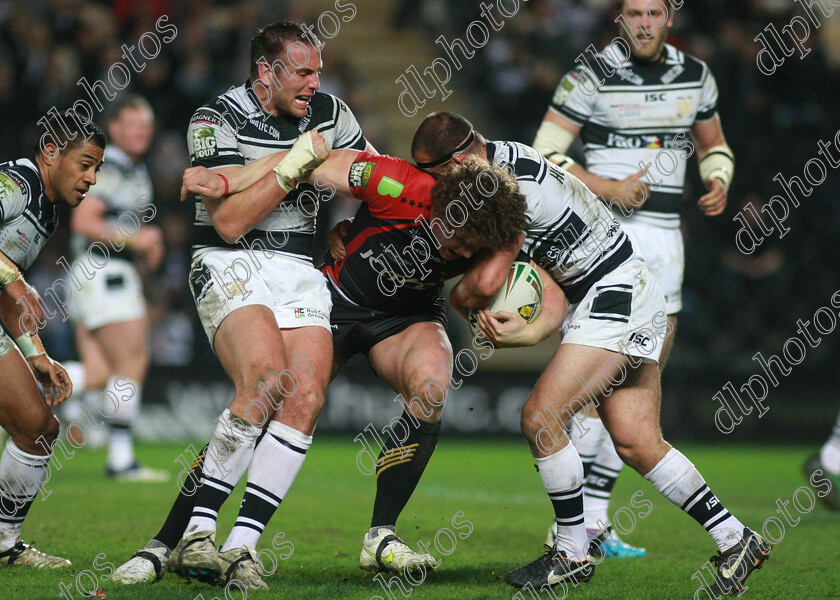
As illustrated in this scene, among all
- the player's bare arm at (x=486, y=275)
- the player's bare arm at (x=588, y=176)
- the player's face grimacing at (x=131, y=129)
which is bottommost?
the player's face grimacing at (x=131, y=129)

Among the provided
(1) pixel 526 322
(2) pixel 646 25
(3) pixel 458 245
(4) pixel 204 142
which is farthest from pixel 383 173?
(2) pixel 646 25

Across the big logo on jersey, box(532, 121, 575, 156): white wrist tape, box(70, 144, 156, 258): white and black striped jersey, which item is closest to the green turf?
the big logo on jersey

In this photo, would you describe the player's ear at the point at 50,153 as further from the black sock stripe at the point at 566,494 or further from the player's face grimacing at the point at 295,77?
the black sock stripe at the point at 566,494

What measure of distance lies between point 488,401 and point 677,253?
6549 millimetres

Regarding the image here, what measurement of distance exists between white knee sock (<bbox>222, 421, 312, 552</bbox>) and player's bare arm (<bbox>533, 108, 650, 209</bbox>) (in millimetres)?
2495

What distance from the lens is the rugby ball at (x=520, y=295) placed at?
15.5 feet

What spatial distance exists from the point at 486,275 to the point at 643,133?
219 centimetres

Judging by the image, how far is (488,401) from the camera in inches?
494

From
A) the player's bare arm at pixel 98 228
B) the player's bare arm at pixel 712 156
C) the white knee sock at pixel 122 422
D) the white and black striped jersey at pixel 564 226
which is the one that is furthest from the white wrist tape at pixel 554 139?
the white knee sock at pixel 122 422

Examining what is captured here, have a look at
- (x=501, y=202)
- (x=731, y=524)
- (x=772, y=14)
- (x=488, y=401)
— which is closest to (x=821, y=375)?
(x=488, y=401)

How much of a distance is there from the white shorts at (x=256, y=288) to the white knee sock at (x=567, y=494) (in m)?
1.29

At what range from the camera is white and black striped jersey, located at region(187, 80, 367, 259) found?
15.5 ft

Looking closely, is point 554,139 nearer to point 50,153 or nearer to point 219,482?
point 50,153

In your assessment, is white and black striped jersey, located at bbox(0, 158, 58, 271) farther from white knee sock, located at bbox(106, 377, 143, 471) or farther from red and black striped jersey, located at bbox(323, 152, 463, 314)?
white knee sock, located at bbox(106, 377, 143, 471)
